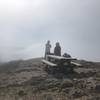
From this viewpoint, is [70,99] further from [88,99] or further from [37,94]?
[37,94]

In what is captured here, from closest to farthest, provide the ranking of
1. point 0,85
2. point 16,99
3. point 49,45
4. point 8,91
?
point 16,99, point 8,91, point 0,85, point 49,45

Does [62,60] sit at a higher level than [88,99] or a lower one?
higher

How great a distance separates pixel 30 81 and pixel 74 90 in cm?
490

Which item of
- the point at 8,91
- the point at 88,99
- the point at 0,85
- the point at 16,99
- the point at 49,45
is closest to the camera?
the point at 88,99

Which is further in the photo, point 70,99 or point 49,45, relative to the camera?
point 49,45

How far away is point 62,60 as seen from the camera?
19859 millimetres

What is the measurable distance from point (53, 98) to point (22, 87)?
4035 millimetres

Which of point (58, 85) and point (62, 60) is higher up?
point (62, 60)

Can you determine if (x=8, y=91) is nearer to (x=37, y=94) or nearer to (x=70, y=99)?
(x=37, y=94)

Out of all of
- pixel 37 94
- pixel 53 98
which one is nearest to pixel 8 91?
pixel 37 94

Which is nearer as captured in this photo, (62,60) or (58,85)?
(58,85)

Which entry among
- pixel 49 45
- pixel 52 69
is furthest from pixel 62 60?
pixel 49 45

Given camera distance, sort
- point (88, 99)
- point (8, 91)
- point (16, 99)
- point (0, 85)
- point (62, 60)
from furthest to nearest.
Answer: point (62, 60) → point (0, 85) → point (8, 91) → point (16, 99) → point (88, 99)

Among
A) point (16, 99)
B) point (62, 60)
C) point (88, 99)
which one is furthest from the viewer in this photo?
point (62, 60)
